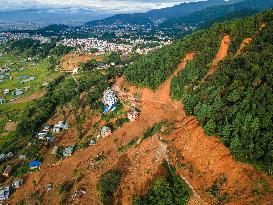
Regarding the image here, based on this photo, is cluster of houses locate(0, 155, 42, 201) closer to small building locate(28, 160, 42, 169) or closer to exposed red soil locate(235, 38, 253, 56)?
small building locate(28, 160, 42, 169)

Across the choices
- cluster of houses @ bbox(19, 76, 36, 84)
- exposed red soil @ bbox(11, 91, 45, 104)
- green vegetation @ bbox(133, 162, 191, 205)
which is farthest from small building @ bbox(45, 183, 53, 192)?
cluster of houses @ bbox(19, 76, 36, 84)

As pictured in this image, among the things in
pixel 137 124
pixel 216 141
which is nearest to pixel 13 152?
pixel 137 124

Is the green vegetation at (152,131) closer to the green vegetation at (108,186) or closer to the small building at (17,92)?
the green vegetation at (108,186)

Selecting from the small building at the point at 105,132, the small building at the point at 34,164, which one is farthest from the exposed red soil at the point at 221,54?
the small building at the point at 34,164

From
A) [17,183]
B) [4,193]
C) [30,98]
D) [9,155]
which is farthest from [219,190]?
[30,98]

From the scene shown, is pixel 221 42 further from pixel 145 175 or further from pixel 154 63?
pixel 145 175
